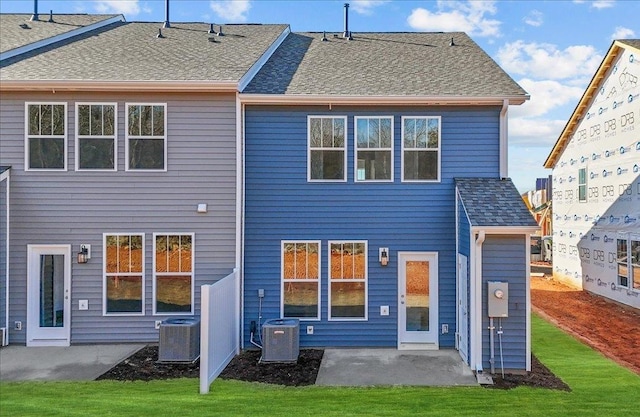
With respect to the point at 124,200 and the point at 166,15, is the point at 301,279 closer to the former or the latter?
the point at 124,200

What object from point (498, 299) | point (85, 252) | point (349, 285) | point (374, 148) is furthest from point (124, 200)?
point (498, 299)

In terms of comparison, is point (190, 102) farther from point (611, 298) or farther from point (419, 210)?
point (611, 298)

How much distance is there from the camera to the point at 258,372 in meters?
7.32

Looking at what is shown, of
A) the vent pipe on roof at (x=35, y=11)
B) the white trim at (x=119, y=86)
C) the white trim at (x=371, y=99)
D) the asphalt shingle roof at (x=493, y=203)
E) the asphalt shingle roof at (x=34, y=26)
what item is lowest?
the asphalt shingle roof at (x=493, y=203)

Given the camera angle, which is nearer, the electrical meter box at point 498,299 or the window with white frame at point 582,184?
the electrical meter box at point 498,299

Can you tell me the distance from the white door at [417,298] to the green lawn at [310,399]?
215 centimetres

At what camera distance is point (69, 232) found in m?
8.66

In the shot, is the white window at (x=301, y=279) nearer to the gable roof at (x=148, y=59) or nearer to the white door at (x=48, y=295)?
the gable roof at (x=148, y=59)

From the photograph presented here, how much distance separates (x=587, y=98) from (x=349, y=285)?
12.6m

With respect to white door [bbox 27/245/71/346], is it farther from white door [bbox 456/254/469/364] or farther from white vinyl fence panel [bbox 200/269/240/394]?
white door [bbox 456/254/469/364]

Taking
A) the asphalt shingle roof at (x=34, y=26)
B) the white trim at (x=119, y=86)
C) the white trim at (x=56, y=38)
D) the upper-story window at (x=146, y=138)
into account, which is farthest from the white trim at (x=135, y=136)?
the asphalt shingle roof at (x=34, y=26)

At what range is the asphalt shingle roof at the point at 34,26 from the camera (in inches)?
410

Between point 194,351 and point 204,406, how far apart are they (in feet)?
7.16

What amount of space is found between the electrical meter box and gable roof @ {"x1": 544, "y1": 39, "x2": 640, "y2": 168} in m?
9.95
